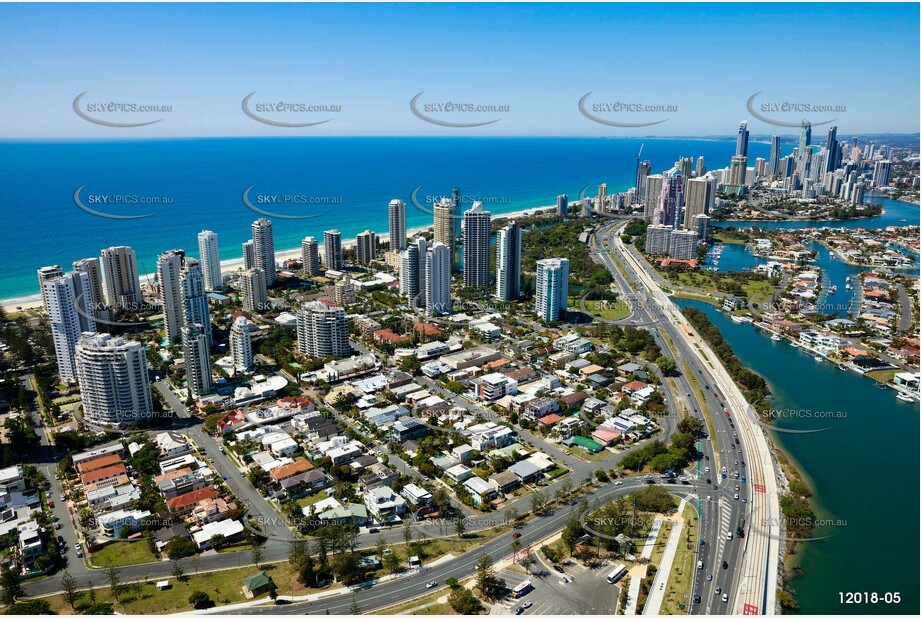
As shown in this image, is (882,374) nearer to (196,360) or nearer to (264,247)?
(196,360)

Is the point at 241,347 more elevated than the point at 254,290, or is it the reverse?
the point at 254,290

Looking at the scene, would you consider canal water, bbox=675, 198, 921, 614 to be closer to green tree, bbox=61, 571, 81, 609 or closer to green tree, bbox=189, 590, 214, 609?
green tree, bbox=189, 590, 214, 609

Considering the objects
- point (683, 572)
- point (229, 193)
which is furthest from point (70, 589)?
point (229, 193)

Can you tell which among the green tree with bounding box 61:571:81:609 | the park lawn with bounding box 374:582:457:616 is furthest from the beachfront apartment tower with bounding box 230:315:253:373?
the park lawn with bounding box 374:582:457:616

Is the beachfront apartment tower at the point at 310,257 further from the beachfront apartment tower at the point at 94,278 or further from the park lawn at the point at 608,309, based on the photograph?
the park lawn at the point at 608,309

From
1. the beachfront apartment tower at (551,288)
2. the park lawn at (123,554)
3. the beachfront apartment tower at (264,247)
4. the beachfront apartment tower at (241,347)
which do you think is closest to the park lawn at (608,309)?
the beachfront apartment tower at (551,288)

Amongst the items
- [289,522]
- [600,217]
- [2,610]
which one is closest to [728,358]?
[289,522]
